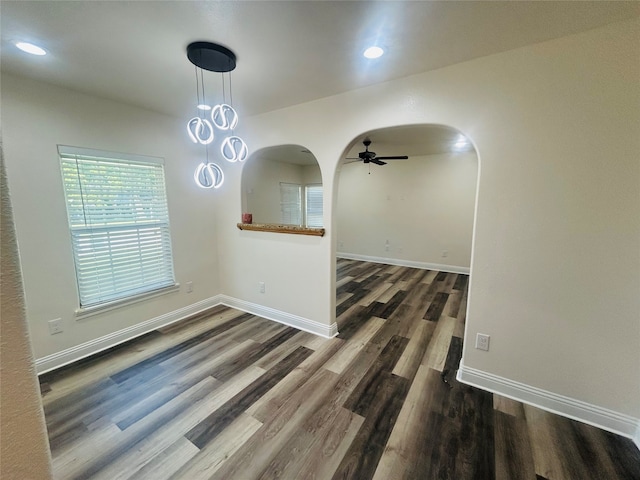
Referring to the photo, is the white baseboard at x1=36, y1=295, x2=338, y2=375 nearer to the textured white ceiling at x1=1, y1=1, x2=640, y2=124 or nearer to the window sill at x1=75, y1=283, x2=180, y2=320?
the window sill at x1=75, y1=283, x2=180, y2=320

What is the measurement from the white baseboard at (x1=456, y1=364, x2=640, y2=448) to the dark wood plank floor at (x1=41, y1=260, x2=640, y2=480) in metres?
0.06

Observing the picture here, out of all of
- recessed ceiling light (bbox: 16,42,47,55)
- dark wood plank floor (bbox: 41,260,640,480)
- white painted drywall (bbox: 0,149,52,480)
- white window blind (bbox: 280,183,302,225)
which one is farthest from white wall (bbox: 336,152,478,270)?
white painted drywall (bbox: 0,149,52,480)

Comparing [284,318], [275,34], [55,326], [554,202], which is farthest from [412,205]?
[55,326]

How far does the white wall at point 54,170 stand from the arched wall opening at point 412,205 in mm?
2877

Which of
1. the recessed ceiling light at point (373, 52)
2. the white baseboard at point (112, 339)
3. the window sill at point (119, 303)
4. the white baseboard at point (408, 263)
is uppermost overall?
the recessed ceiling light at point (373, 52)

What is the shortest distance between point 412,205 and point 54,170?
221 inches

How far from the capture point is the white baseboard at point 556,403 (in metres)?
1.76

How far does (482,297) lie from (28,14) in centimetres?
343

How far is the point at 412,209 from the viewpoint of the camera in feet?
19.3

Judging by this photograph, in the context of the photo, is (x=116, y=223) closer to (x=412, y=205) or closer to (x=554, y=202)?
(x=554, y=202)

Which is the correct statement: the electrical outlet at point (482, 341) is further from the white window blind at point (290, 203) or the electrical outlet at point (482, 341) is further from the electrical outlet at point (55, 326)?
the white window blind at point (290, 203)

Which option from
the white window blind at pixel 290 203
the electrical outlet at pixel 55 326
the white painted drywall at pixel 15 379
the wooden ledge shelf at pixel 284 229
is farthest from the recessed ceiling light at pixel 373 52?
the white window blind at pixel 290 203

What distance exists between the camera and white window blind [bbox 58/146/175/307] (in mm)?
2508

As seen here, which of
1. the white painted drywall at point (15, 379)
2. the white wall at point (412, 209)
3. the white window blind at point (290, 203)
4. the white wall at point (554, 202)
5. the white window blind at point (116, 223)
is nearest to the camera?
the white painted drywall at point (15, 379)
